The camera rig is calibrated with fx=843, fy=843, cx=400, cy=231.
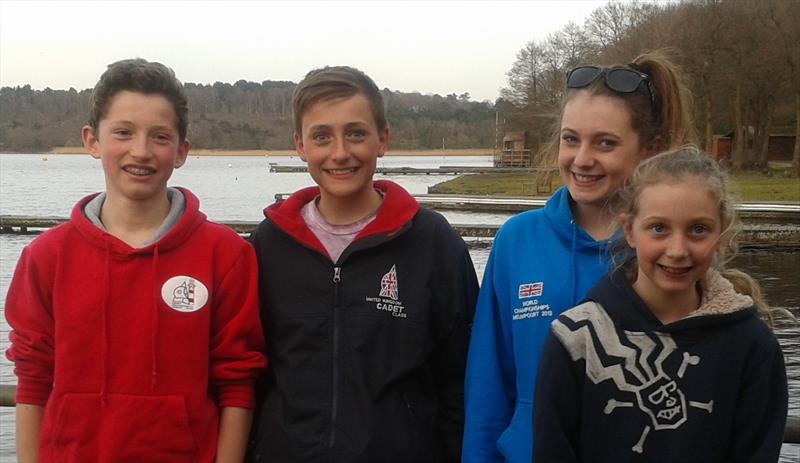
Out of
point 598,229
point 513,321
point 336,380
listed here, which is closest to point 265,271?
point 336,380

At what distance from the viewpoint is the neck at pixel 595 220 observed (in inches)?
114

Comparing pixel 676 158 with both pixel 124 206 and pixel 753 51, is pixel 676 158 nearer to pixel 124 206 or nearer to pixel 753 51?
pixel 124 206

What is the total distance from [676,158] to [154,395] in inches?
72.5

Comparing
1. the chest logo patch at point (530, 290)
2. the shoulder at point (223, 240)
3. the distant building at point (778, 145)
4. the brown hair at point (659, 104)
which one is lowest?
the distant building at point (778, 145)

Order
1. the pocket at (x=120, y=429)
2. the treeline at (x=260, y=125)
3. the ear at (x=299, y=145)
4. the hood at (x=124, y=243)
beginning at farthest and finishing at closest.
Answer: the treeline at (x=260, y=125), the ear at (x=299, y=145), the hood at (x=124, y=243), the pocket at (x=120, y=429)

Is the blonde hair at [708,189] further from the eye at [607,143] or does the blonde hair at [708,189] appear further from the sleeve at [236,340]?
the sleeve at [236,340]

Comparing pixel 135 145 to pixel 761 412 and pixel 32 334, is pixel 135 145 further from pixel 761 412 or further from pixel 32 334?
pixel 761 412

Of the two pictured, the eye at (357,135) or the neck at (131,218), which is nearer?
the neck at (131,218)

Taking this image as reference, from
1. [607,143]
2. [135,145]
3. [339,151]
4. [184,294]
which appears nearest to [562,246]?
[607,143]

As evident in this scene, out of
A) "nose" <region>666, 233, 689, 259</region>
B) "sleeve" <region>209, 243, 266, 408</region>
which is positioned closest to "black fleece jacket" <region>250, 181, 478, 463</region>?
"sleeve" <region>209, 243, 266, 408</region>

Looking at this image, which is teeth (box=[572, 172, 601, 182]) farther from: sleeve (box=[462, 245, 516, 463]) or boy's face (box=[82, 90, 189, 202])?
boy's face (box=[82, 90, 189, 202])

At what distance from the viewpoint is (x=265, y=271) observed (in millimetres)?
3098

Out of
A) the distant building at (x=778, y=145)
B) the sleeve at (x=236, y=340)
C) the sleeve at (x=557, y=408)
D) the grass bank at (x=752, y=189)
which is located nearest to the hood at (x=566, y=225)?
the sleeve at (x=557, y=408)

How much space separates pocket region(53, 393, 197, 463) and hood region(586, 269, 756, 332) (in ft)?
4.64
